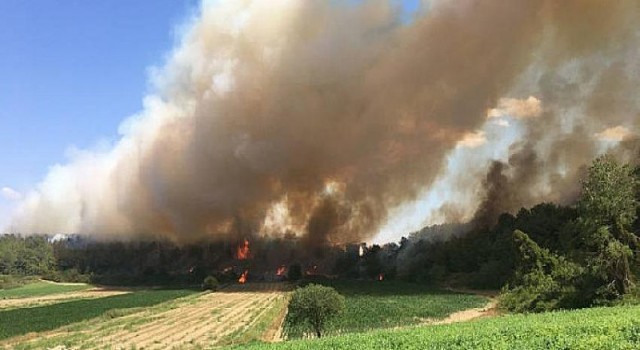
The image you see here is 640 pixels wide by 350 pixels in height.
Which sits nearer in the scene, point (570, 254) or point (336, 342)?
point (336, 342)

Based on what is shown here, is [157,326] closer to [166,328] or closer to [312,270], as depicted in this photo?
[166,328]

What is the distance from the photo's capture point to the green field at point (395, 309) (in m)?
59.5

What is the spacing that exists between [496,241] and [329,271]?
63.6m

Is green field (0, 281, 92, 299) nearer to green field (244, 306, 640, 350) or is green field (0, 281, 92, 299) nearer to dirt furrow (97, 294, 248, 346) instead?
dirt furrow (97, 294, 248, 346)

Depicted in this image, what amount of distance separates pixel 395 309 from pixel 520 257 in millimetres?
18872

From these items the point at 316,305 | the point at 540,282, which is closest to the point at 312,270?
the point at 540,282

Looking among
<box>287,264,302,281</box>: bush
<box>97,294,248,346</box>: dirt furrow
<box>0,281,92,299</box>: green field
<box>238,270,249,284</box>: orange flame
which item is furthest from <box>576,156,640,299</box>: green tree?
<box>0,281,92,299</box>: green field

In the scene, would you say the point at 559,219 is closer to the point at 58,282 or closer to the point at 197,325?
the point at 197,325

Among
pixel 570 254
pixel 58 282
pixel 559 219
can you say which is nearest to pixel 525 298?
pixel 570 254

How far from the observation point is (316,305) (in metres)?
47.2

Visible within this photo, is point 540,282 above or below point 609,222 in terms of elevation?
below

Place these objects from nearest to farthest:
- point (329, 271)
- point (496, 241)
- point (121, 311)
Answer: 1. point (121, 311)
2. point (496, 241)
3. point (329, 271)

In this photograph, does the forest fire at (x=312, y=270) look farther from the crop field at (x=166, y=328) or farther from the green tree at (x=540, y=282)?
the green tree at (x=540, y=282)

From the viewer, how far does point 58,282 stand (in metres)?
196
